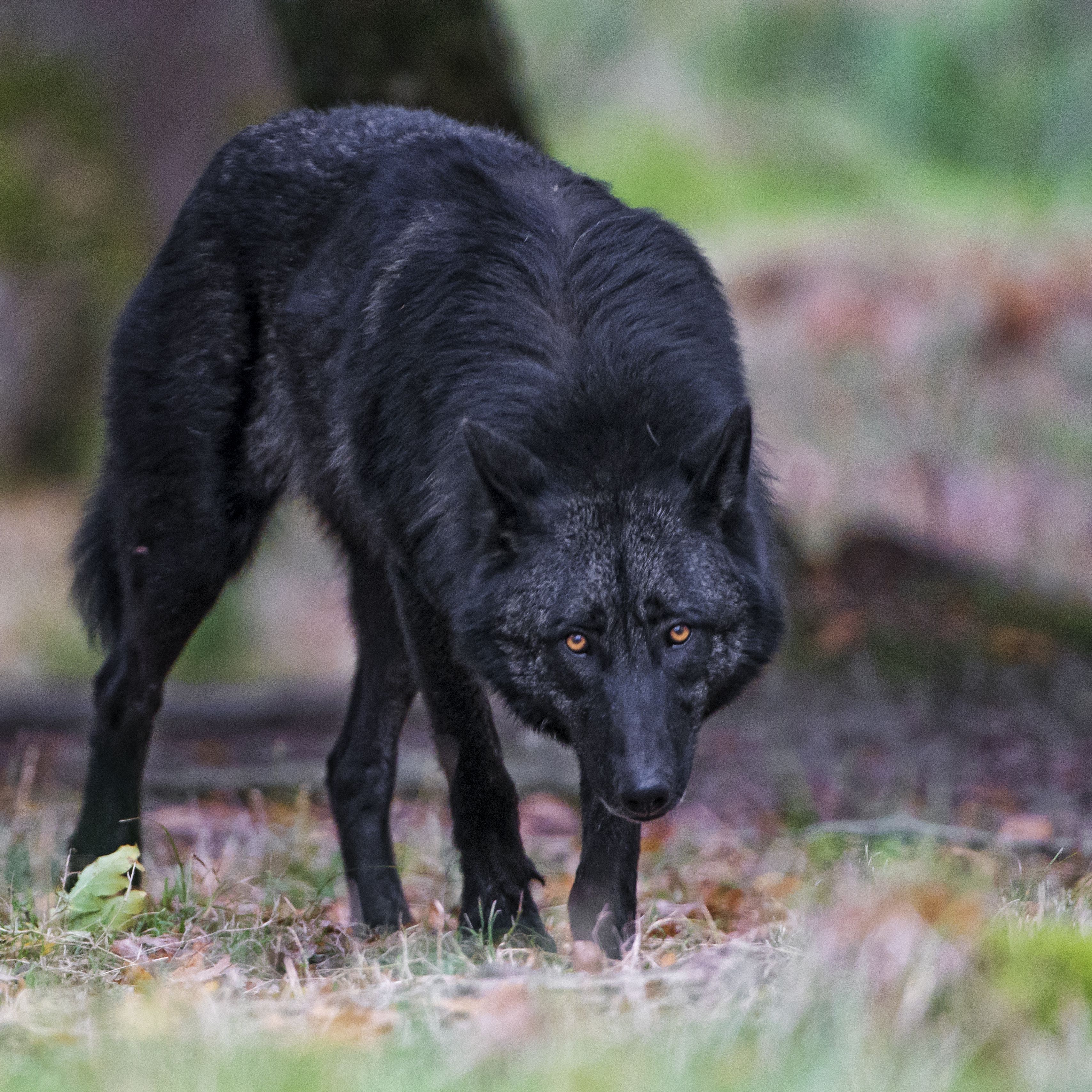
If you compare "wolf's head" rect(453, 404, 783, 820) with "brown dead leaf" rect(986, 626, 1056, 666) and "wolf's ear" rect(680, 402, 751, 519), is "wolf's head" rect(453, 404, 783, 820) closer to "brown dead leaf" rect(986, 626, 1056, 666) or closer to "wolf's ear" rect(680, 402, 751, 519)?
"wolf's ear" rect(680, 402, 751, 519)

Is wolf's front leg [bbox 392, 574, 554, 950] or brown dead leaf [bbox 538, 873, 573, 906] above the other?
wolf's front leg [bbox 392, 574, 554, 950]

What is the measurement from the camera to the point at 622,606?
363 cm

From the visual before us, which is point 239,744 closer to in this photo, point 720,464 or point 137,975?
point 137,975

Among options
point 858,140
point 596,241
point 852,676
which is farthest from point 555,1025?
point 858,140

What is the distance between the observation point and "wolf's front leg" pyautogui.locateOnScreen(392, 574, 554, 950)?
427 cm

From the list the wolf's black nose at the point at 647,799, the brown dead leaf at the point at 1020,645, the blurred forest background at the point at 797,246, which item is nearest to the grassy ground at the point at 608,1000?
the wolf's black nose at the point at 647,799

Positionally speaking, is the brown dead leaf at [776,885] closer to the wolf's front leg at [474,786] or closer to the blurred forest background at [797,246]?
the wolf's front leg at [474,786]

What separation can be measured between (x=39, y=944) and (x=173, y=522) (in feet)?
5.35

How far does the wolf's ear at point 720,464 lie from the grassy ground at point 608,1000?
97cm

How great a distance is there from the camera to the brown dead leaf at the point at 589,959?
3455 millimetres

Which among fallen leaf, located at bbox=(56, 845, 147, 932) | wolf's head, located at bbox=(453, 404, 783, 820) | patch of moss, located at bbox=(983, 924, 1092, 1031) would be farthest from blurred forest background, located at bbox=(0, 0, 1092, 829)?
patch of moss, located at bbox=(983, 924, 1092, 1031)

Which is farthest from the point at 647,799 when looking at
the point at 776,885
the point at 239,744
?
the point at 239,744

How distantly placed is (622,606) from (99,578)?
8.55 feet

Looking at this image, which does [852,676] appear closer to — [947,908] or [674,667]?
[674,667]
